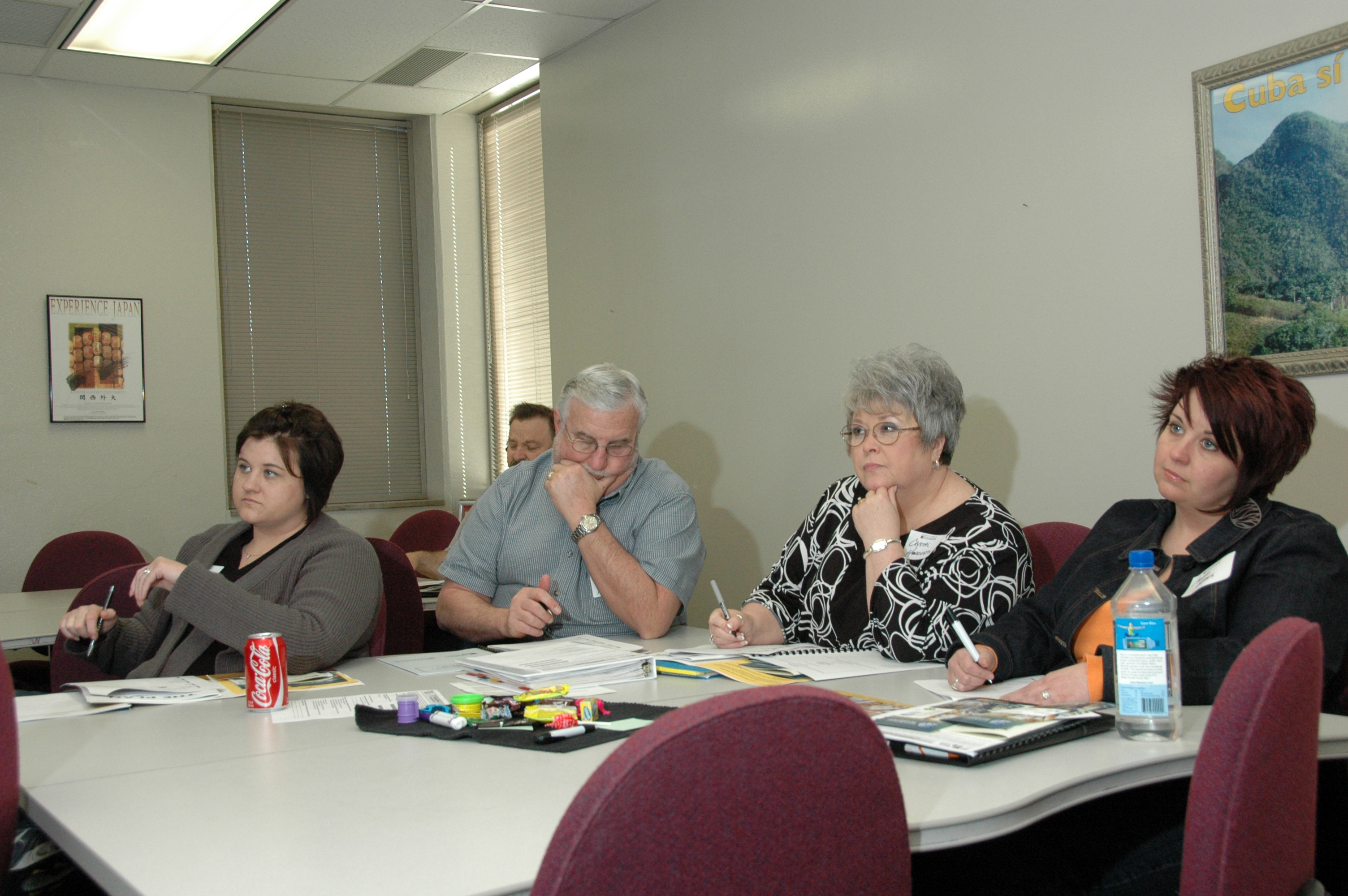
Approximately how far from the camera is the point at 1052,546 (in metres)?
2.66

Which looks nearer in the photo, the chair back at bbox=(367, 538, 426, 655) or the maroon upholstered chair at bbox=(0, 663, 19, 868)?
the maroon upholstered chair at bbox=(0, 663, 19, 868)

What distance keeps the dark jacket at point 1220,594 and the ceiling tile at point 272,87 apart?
15.6ft

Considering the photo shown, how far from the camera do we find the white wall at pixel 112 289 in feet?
17.1

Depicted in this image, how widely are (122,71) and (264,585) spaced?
4.06 meters

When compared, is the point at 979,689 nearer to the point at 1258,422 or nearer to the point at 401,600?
the point at 1258,422

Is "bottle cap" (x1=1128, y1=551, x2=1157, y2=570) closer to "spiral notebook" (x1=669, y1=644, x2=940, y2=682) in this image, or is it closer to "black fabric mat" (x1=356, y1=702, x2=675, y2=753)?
"spiral notebook" (x1=669, y1=644, x2=940, y2=682)

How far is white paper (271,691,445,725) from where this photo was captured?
1723mm

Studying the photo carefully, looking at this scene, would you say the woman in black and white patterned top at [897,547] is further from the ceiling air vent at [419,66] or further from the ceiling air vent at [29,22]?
the ceiling air vent at [29,22]

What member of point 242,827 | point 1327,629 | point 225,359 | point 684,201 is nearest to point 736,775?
point 242,827

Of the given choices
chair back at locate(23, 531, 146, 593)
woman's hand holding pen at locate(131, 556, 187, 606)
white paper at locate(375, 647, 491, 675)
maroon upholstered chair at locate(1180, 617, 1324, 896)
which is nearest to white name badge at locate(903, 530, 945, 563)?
white paper at locate(375, 647, 491, 675)

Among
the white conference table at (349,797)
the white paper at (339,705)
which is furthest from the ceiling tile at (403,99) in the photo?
the white conference table at (349,797)

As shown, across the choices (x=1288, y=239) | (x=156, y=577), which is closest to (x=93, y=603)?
(x=156, y=577)

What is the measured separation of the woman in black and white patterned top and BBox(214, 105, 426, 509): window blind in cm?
404

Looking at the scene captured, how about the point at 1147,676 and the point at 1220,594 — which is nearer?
the point at 1147,676
